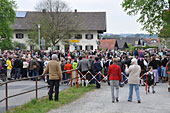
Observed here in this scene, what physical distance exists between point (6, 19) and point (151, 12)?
29661mm

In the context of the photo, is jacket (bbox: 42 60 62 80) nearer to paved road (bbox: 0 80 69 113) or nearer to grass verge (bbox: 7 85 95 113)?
paved road (bbox: 0 80 69 113)

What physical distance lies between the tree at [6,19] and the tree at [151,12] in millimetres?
26776

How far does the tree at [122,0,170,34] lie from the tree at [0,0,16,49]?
2678 centimetres

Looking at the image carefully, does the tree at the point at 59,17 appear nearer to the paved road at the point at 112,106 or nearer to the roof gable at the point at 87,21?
the roof gable at the point at 87,21

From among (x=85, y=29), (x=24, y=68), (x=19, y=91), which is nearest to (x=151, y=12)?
(x=24, y=68)

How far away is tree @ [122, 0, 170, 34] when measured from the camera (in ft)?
102

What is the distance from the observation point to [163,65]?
22141 mm

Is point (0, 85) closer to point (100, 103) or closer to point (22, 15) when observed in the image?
point (100, 103)

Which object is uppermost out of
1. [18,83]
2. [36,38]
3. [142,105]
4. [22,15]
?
[22,15]

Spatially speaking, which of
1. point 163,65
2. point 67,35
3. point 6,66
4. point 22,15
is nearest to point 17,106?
point 6,66

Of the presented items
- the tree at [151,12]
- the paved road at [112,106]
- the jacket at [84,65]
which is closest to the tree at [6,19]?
the tree at [151,12]

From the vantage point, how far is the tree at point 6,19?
52.3 meters

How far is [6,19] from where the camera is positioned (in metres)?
53.6

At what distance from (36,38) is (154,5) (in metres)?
28.9
